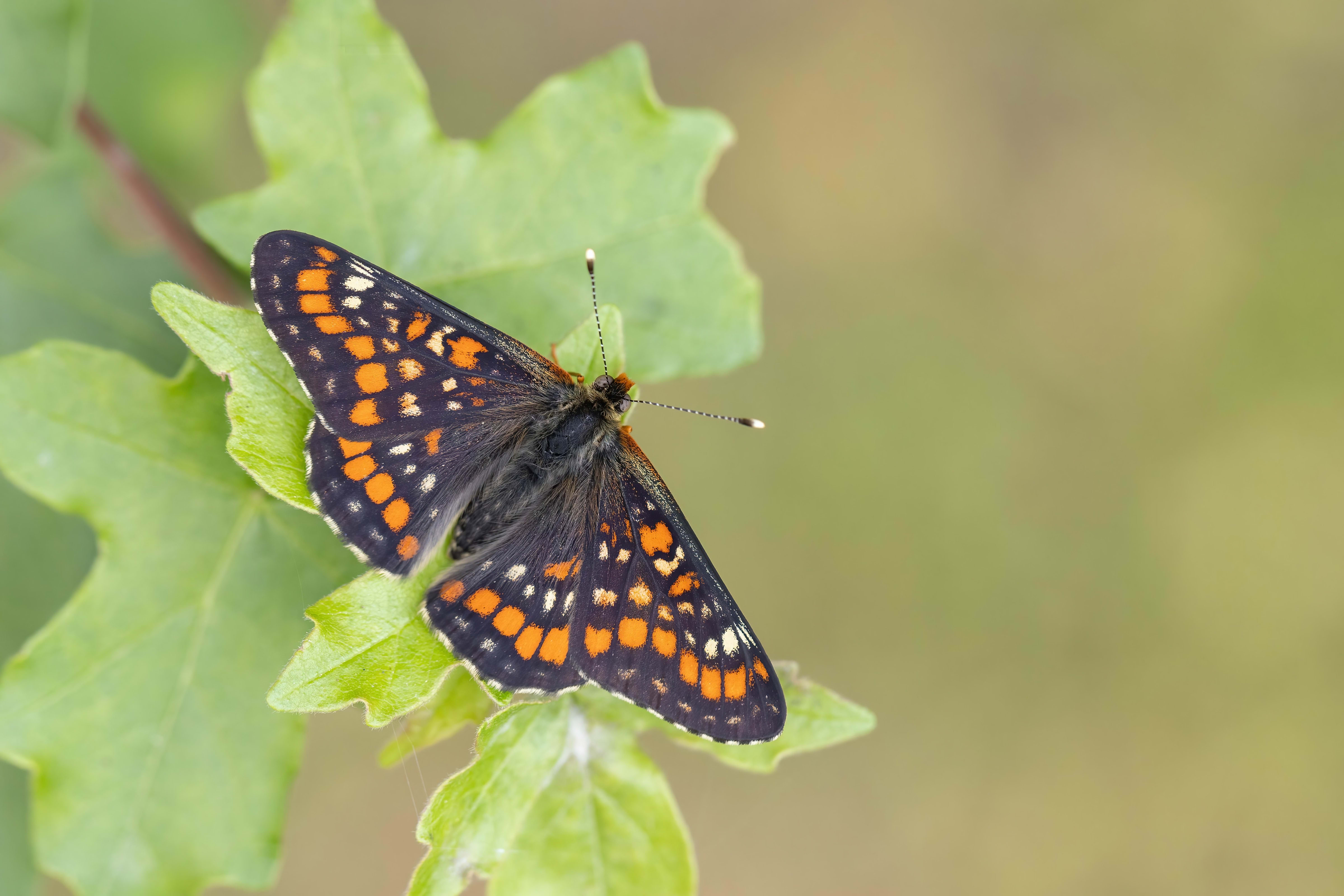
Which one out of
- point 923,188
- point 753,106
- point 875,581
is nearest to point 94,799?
point 875,581

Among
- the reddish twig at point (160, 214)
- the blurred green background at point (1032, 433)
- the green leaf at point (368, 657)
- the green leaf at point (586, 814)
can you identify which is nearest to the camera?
the green leaf at point (368, 657)

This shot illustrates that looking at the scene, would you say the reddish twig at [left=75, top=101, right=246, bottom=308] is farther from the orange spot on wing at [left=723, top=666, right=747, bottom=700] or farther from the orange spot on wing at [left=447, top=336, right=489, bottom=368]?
the orange spot on wing at [left=723, top=666, right=747, bottom=700]

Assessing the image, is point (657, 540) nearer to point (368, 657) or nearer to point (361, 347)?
point (368, 657)

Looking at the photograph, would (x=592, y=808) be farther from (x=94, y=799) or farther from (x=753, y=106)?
(x=753, y=106)

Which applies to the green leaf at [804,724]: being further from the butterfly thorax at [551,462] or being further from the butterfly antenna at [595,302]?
the butterfly antenna at [595,302]

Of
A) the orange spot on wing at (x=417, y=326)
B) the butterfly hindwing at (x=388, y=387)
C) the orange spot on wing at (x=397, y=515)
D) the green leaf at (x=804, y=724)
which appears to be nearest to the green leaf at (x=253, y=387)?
the butterfly hindwing at (x=388, y=387)

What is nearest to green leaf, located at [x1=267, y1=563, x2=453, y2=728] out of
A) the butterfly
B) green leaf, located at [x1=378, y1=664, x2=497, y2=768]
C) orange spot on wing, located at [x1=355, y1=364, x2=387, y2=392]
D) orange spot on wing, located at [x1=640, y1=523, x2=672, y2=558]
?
the butterfly
